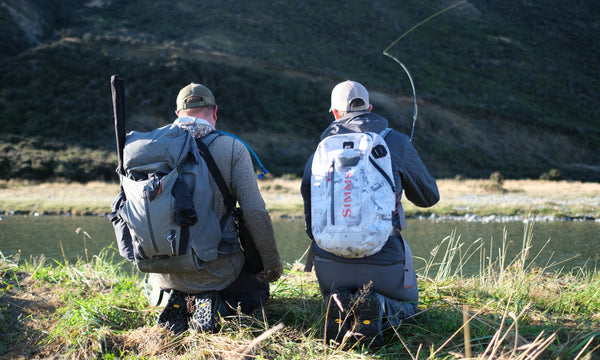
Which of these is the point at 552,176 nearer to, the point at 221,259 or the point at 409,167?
the point at 409,167

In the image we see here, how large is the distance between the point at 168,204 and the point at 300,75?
134 ft

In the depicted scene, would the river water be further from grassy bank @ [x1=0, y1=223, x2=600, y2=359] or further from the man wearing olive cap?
the man wearing olive cap

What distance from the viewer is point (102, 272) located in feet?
15.8

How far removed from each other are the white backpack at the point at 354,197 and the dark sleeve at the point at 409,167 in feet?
0.47

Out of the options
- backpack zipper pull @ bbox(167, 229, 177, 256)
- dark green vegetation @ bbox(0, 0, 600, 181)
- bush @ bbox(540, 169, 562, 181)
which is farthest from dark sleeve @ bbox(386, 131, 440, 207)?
bush @ bbox(540, 169, 562, 181)

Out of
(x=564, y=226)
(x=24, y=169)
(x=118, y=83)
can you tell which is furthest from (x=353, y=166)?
(x=24, y=169)

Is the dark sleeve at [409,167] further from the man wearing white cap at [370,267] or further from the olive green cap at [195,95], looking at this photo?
the olive green cap at [195,95]

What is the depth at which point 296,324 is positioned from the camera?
338 centimetres

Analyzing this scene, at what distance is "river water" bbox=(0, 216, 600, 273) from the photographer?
7.75m

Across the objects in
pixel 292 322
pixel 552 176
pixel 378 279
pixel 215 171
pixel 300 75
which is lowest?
pixel 552 176

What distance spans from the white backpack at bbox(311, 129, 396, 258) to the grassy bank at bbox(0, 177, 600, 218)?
13201 millimetres

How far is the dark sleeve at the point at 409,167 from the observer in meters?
3.20

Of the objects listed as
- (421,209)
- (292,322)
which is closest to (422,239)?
(421,209)

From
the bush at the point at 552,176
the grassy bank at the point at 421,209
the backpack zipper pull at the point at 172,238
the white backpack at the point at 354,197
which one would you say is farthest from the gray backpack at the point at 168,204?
the bush at the point at 552,176
